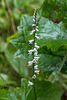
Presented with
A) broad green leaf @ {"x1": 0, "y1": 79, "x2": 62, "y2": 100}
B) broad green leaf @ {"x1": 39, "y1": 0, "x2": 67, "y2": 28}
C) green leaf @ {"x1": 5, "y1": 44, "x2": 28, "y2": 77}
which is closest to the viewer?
broad green leaf @ {"x1": 0, "y1": 79, "x2": 62, "y2": 100}

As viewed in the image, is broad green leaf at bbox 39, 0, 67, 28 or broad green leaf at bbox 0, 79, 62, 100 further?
broad green leaf at bbox 39, 0, 67, 28

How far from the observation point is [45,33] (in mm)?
1057

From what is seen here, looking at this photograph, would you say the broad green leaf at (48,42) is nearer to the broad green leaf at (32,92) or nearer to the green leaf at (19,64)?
the broad green leaf at (32,92)

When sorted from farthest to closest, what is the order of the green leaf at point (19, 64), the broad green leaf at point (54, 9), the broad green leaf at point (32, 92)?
the green leaf at point (19, 64) < the broad green leaf at point (54, 9) < the broad green leaf at point (32, 92)

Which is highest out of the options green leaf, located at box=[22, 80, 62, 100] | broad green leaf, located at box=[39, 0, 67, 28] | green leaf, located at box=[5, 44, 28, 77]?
broad green leaf, located at box=[39, 0, 67, 28]

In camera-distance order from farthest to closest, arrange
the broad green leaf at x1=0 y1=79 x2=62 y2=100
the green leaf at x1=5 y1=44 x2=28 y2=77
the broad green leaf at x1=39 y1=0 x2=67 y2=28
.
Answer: the green leaf at x1=5 y1=44 x2=28 y2=77, the broad green leaf at x1=39 y1=0 x2=67 y2=28, the broad green leaf at x1=0 y1=79 x2=62 y2=100

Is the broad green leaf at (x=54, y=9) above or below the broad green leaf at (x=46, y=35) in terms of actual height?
above

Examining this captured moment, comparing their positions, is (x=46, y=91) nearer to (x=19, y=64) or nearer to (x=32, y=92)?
(x=32, y=92)

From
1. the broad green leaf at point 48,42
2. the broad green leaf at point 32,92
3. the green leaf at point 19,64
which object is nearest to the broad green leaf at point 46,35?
the broad green leaf at point 48,42

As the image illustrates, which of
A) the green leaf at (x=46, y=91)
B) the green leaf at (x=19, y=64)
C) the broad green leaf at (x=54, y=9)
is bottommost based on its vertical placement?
the green leaf at (x=19, y=64)

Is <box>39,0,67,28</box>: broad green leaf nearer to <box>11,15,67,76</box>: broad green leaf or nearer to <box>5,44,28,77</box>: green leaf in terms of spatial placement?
<box>11,15,67,76</box>: broad green leaf

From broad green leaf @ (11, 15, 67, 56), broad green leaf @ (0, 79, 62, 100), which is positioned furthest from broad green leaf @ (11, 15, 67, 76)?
broad green leaf @ (0, 79, 62, 100)

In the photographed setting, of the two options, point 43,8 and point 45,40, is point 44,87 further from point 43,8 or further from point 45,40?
point 43,8

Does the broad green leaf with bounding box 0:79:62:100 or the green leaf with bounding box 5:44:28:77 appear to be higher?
the broad green leaf with bounding box 0:79:62:100
